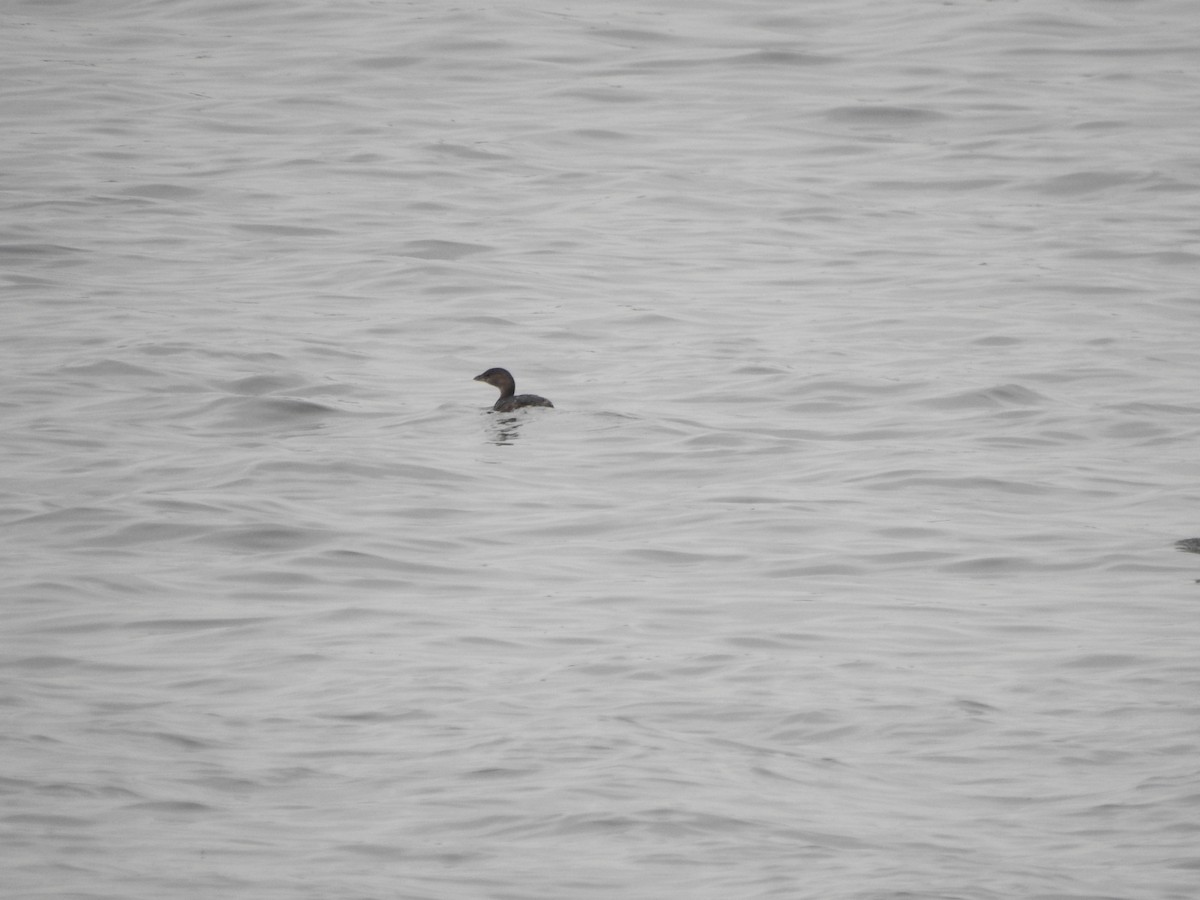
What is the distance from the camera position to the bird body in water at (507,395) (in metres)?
14.6

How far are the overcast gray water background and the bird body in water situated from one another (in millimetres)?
234

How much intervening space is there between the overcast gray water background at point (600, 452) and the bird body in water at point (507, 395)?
0.23 m

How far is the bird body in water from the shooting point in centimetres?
1460

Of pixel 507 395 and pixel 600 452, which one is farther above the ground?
pixel 507 395

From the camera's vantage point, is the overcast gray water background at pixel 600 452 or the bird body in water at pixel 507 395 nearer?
the overcast gray water background at pixel 600 452

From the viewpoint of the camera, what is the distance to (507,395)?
48.8 ft

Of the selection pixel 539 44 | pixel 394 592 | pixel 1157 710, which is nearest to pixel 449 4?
pixel 539 44

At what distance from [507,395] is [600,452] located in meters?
1.30

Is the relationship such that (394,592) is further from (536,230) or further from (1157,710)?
(536,230)

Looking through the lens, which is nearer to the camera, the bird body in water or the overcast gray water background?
the overcast gray water background

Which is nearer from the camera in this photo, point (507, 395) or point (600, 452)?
point (600, 452)

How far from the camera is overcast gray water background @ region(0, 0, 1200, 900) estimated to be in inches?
288

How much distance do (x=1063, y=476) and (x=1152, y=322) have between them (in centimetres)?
499

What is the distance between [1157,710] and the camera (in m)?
8.49
